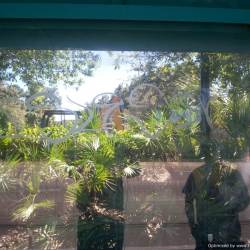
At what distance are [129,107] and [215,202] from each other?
0.85 m

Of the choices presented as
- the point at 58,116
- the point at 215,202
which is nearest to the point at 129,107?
the point at 58,116

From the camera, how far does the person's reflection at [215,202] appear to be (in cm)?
312

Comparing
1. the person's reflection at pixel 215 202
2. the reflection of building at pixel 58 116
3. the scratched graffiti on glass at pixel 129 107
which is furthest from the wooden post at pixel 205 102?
the reflection of building at pixel 58 116

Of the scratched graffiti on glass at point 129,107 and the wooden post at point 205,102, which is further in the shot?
the wooden post at point 205,102

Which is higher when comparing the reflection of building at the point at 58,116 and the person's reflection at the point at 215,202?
the reflection of building at the point at 58,116

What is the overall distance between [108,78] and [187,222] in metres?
1.07

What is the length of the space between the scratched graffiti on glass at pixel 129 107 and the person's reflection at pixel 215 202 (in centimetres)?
35

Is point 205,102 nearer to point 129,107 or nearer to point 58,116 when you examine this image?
point 129,107

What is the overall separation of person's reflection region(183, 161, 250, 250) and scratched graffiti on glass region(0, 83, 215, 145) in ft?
1.15

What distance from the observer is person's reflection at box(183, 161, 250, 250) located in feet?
10.2

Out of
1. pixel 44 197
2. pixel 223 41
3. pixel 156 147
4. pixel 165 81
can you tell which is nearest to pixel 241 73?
pixel 223 41

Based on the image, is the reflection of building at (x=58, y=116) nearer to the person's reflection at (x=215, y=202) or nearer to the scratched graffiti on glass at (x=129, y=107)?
the scratched graffiti on glass at (x=129, y=107)

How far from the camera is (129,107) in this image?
3.08 meters

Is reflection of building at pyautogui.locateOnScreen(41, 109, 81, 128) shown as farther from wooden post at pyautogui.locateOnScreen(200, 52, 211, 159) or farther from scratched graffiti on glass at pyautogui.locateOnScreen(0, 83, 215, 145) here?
wooden post at pyautogui.locateOnScreen(200, 52, 211, 159)
